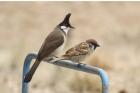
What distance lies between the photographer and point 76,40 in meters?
17.3

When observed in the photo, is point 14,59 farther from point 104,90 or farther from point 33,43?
point 104,90

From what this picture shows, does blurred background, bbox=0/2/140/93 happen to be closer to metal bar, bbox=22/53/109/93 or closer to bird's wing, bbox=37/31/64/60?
bird's wing, bbox=37/31/64/60

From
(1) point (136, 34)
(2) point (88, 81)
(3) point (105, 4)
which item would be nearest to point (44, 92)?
(2) point (88, 81)

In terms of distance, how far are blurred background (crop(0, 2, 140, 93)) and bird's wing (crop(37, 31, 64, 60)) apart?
3346 mm

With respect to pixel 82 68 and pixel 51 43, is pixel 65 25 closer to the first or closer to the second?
pixel 51 43

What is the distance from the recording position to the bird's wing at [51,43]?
8305 millimetres

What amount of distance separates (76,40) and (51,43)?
864 cm

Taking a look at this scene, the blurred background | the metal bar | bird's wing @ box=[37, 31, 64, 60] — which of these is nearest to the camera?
the metal bar

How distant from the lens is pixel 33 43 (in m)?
16.7

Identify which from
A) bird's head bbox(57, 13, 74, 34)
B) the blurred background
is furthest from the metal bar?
the blurred background

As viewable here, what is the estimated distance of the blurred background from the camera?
1336cm

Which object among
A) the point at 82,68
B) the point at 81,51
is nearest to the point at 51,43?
the point at 81,51

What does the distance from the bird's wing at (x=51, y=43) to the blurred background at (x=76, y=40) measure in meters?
3.35

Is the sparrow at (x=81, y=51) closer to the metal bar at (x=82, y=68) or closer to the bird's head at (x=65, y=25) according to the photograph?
the bird's head at (x=65, y=25)
